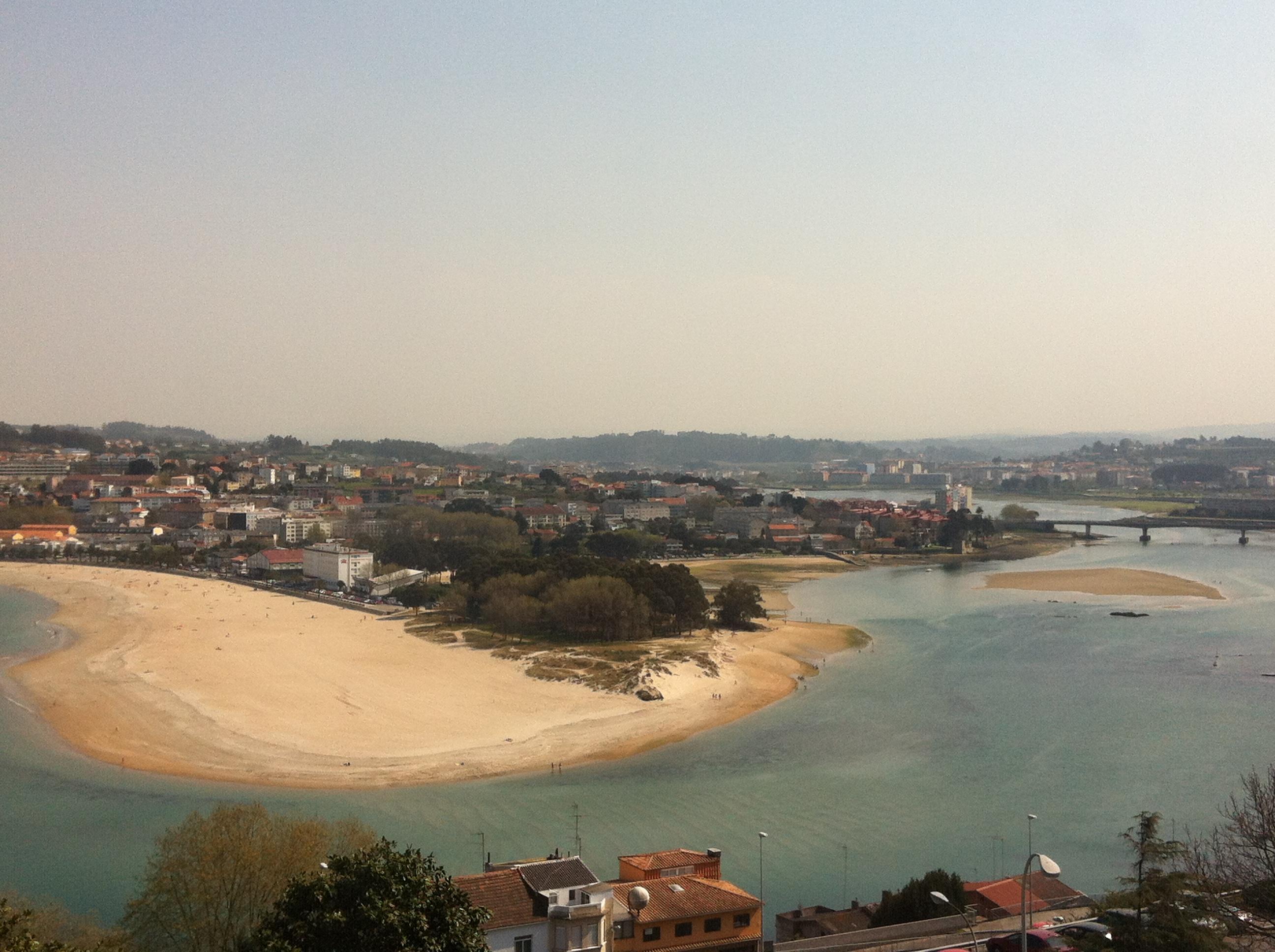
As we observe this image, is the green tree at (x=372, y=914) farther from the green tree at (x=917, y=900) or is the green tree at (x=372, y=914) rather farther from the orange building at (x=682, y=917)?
the green tree at (x=917, y=900)

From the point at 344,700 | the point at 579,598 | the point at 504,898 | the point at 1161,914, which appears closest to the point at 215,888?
the point at 504,898

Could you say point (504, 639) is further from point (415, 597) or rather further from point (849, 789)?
point (849, 789)

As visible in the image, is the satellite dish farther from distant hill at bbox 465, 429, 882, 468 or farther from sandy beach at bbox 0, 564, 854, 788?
distant hill at bbox 465, 429, 882, 468

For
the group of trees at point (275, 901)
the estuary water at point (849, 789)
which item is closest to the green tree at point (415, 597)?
the estuary water at point (849, 789)

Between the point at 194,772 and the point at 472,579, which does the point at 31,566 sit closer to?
the point at 472,579

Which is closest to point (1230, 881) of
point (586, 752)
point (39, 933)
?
point (39, 933)

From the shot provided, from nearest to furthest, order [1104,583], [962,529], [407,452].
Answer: [1104,583] → [962,529] → [407,452]
